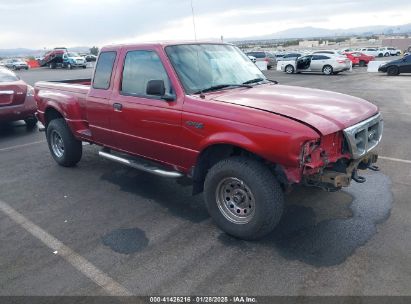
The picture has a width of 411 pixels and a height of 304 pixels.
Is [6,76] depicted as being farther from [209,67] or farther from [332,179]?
[332,179]

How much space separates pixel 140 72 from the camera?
4727mm

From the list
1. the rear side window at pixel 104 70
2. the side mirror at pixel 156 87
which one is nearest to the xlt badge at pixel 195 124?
the side mirror at pixel 156 87

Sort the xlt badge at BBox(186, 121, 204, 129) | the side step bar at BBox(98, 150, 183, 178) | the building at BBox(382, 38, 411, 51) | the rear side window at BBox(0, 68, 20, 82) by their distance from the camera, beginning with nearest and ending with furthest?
the xlt badge at BBox(186, 121, 204, 129), the side step bar at BBox(98, 150, 183, 178), the rear side window at BBox(0, 68, 20, 82), the building at BBox(382, 38, 411, 51)

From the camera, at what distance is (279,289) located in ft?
10.1

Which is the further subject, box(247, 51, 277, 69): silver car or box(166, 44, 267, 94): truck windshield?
box(247, 51, 277, 69): silver car

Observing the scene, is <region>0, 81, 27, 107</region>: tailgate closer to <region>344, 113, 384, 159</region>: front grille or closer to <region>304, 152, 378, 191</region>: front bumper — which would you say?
<region>304, 152, 378, 191</region>: front bumper

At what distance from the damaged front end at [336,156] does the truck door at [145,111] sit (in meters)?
1.52

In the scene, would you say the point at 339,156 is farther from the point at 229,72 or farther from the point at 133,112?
the point at 133,112

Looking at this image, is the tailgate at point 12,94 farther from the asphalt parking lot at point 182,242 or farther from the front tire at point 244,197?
the front tire at point 244,197

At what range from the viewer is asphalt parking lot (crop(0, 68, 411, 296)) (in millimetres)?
3180

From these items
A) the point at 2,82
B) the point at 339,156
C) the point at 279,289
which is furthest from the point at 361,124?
the point at 2,82

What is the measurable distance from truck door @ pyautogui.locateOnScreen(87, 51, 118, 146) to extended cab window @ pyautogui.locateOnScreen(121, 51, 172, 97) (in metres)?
0.29

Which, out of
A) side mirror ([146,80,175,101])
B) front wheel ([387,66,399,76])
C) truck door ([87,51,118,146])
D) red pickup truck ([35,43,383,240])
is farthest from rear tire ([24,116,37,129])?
front wheel ([387,66,399,76])

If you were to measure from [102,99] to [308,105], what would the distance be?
2854mm
